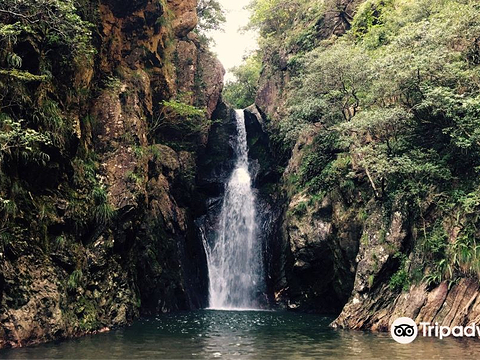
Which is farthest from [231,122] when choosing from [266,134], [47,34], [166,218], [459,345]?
[459,345]

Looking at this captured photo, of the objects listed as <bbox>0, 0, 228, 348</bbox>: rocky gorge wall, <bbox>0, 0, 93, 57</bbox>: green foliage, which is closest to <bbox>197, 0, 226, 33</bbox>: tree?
<bbox>0, 0, 228, 348</bbox>: rocky gorge wall

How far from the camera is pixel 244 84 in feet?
145

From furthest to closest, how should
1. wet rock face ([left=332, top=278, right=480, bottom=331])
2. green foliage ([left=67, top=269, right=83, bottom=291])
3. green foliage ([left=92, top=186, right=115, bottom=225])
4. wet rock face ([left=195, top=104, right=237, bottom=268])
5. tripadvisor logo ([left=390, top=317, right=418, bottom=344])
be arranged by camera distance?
1. wet rock face ([left=195, top=104, right=237, bottom=268])
2. green foliage ([left=92, top=186, right=115, bottom=225])
3. green foliage ([left=67, top=269, right=83, bottom=291])
4. wet rock face ([left=332, top=278, right=480, bottom=331])
5. tripadvisor logo ([left=390, top=317, right=418, bottom=344])

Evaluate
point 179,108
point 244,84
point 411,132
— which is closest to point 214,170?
point 179,108

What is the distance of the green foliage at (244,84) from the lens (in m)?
42.6

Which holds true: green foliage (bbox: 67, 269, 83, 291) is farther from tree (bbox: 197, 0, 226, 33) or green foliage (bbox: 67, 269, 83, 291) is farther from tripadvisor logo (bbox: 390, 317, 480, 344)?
tree (bbox: 197, 0, 226, 33)

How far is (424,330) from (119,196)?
1361cm

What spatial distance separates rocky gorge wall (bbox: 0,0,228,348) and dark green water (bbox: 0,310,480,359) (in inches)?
62.8

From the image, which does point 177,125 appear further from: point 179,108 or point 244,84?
point 244,84

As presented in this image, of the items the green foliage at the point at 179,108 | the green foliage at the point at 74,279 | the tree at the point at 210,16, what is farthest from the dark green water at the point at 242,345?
the tree at the point at 210,16

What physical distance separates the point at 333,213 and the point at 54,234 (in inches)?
539

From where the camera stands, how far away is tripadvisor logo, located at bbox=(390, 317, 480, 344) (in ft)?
41.7

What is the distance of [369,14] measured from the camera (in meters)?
27.0

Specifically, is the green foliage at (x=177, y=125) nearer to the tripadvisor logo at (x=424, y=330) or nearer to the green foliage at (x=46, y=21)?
the green foliage at (x=46, y=21)
